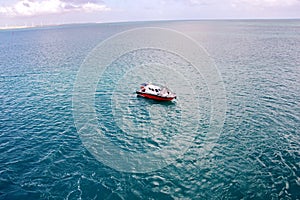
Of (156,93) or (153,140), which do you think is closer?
(153,140)

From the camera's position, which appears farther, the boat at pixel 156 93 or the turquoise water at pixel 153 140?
the boat at pixel 156 93

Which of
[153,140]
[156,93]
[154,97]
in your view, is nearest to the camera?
[153,140]

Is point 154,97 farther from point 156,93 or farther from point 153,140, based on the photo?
point 153,140

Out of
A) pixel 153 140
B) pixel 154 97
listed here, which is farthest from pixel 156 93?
pixel 153 140

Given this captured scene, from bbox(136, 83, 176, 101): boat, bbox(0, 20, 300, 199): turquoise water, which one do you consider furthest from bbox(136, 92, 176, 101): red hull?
bbox(0, 20, 300, 199): turquoise water

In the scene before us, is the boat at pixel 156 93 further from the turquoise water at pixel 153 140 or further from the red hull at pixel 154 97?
the turquoise water at pixel 153 140

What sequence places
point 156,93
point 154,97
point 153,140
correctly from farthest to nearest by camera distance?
point 154,97, point 156,93, point 153,140

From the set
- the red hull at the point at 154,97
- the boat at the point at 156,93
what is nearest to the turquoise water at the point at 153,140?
the red hull at the point at 154,97

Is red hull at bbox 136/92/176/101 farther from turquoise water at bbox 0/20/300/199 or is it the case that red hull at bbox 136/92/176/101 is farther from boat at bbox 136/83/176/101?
turquoise water at bbox 0/20/300/199
